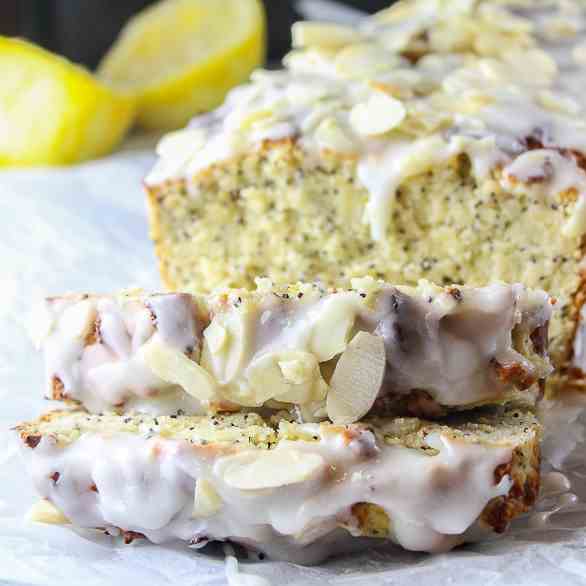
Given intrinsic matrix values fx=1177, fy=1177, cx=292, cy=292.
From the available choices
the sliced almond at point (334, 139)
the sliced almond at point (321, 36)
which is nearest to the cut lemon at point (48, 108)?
the sliced almond at point (321, 36)

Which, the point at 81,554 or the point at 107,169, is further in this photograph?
the point at 107,169

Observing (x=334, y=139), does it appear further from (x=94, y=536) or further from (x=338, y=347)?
(x=94, y=536)

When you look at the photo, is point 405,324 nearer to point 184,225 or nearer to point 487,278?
point 487,278

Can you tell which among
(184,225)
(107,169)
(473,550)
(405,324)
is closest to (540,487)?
(473,550)

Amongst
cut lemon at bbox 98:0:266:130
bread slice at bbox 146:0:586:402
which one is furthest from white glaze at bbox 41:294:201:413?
cut lemon at bbox 98:0:266:130

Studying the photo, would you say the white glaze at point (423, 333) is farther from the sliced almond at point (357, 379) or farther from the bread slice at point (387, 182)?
the bread slice at point (387, 182)

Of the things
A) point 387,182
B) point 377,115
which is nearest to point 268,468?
point 387,182
